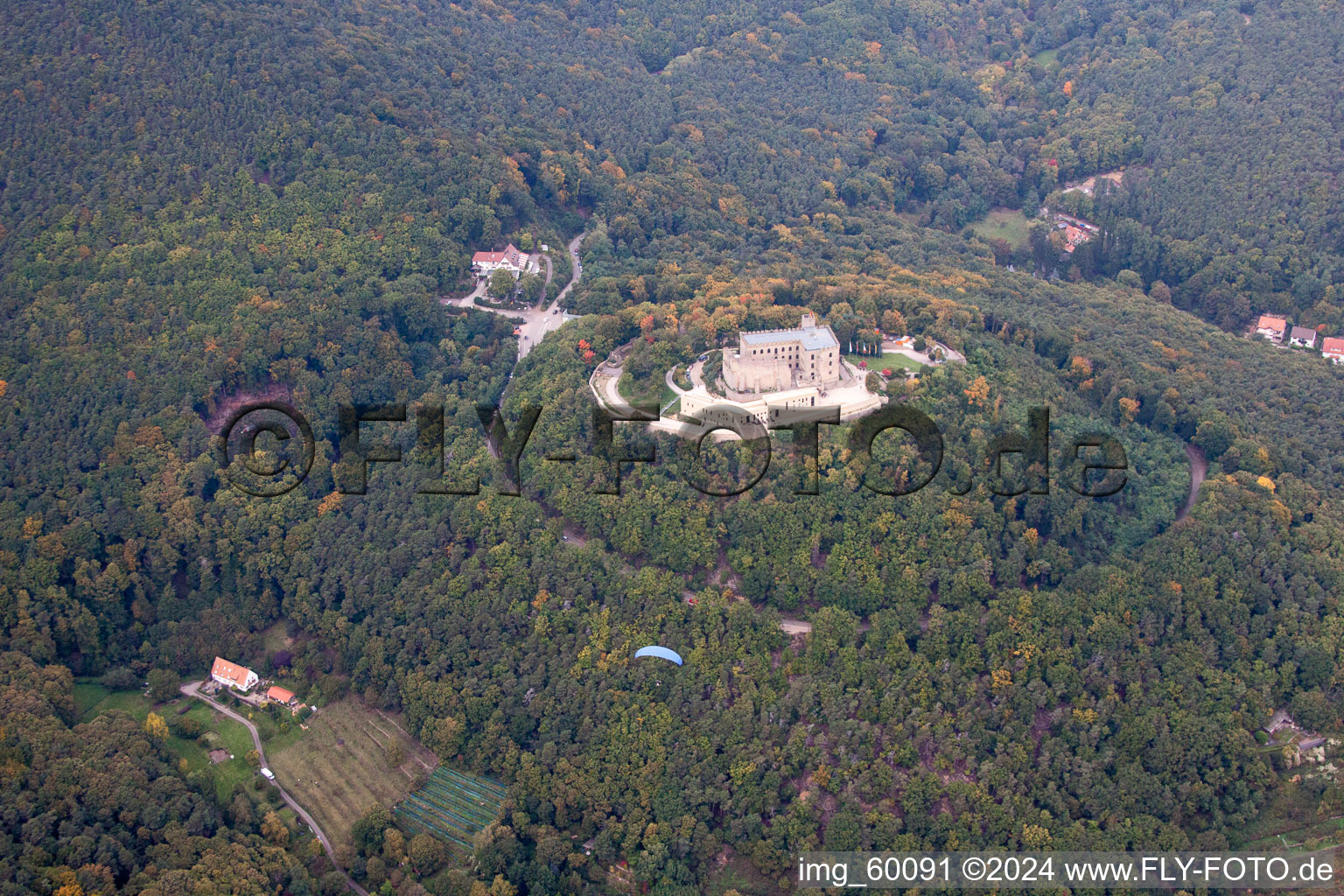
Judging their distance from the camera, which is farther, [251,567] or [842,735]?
[251,567]

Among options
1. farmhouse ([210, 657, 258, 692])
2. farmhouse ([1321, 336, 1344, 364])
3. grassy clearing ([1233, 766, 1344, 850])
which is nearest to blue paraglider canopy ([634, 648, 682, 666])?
farmhouse ([210, 657, 258, 692])

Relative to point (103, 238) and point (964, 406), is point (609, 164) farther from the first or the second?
point (964, 406)

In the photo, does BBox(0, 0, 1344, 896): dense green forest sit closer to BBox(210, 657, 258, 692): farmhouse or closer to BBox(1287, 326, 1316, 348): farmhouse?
Answer: BBox(210, 657, 258, 692): farmhouse

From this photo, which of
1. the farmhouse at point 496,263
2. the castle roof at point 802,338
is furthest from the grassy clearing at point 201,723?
the farmhouse at point 496,263

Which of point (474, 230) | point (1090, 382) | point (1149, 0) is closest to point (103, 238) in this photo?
point (474, 230)

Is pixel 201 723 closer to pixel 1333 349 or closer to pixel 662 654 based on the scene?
pixel 662 654
